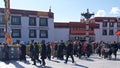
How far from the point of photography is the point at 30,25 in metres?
55.3

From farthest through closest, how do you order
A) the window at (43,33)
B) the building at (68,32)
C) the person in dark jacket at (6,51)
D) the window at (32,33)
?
the building at (68,32) → the window at (43,33) → the window at (32,33) → the person in dark jacket at (6,51)

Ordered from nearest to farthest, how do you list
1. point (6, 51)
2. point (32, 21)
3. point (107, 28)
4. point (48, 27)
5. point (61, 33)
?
point (6, 51) < point (32, 21) < point (48, 27) < point (61, 33) < point (107, 28)

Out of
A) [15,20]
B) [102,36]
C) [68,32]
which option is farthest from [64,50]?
[102,36]

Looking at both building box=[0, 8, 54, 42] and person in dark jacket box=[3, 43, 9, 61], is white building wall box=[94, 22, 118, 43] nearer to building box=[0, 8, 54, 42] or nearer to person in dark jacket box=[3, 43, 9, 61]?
building box=[0, 8, 54, 42]

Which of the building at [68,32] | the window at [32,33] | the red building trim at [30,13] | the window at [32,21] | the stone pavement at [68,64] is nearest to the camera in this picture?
the stone pavement at [68,64]

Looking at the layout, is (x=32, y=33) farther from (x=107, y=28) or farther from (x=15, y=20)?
(x=107, y=28)

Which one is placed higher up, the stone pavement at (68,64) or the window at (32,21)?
the window at (32,21)

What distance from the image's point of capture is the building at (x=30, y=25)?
52.8 m

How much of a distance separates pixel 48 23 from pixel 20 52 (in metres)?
34.0

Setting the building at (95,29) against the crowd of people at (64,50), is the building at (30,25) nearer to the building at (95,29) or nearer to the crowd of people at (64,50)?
the building at (95,29)

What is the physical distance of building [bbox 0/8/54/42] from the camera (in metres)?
52.8

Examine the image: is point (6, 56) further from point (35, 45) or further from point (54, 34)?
point (54, 34)

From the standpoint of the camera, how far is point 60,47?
24453 mm

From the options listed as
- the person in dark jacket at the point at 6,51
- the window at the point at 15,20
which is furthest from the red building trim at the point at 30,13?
the person in dark jacket at the point at 6,51
